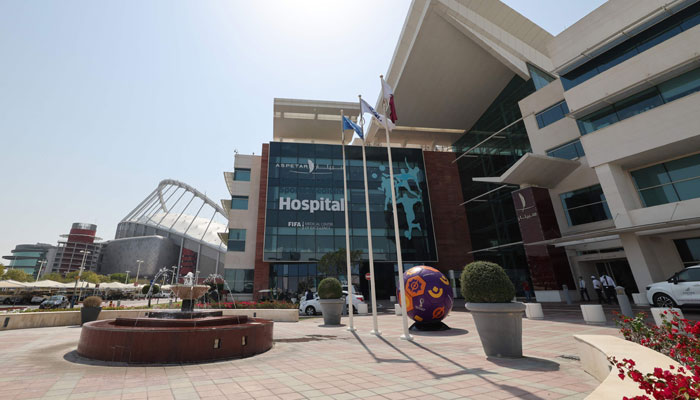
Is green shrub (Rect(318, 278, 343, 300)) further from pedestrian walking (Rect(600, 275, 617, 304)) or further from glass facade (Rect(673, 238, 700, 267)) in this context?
glass facade (Rect(673, 238, 700, 267))

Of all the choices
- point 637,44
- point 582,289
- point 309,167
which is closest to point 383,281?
point 309,167

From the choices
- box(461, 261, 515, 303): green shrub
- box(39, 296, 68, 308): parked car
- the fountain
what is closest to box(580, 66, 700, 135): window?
box(461, 261, 515, 303): green shrub

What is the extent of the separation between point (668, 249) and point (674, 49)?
11.6m

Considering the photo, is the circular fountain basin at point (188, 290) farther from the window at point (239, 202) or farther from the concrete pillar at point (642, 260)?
the window at point (239, 202)

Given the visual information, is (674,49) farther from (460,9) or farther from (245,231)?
(245,231)

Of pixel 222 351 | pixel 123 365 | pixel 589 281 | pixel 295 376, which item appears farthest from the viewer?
pixel 589 281

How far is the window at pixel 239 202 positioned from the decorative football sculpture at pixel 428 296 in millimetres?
28894

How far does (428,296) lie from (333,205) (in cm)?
2445

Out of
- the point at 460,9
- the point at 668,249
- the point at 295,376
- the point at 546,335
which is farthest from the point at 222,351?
the point at 460,9

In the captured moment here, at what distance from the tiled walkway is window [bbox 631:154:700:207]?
50.7ft

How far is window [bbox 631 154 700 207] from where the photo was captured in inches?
670

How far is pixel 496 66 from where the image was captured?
1231 inches

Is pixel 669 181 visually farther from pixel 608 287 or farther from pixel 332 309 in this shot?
pixel 332 309

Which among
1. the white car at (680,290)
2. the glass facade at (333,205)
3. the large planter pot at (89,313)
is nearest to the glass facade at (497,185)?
the glass facade at (333,205)
